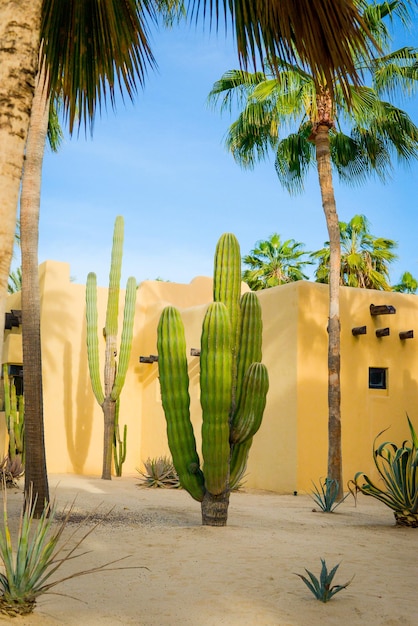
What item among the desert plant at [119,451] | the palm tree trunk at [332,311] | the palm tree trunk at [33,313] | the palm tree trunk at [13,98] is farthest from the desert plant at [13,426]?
the palm tree trunk at [13,98]

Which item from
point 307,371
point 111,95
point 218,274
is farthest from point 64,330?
point 111,95

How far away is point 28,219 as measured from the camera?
8523mm

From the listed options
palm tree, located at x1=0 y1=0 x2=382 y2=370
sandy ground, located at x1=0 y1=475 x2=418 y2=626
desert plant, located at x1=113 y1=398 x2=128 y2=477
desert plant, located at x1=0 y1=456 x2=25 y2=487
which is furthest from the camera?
desert plant, located at x1=113 y1=398 x2=128 y2=477

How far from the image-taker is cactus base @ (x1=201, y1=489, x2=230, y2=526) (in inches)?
315

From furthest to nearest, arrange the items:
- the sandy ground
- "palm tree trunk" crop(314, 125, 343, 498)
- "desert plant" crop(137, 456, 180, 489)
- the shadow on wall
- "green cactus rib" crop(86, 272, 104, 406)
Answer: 1. the shadow on wall
2. "green cactus rib" crop(86, 272, 104, 406)
3. "desert plant" crop(137, 456, 180, 489)
4. "palm tree trunk" crop(314, 125, 343, 498)
5. the sandy ground

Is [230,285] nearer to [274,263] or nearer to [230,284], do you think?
[230,284]

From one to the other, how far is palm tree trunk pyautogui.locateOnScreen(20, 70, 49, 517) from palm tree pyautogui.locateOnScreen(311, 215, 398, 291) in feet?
57.9

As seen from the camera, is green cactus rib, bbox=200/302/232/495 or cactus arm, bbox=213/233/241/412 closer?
green cactus rib, bbox=200/302/232/495

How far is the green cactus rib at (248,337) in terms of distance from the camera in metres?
8.27

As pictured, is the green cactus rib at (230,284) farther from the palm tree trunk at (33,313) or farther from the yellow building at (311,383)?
the yellow building at (311,383)

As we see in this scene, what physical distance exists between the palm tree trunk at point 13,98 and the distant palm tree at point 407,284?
25.0 metres

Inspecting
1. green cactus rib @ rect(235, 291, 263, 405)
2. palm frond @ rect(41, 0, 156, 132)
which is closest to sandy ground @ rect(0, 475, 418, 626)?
green cactus rib @ rect(235, 291, 263, 405)

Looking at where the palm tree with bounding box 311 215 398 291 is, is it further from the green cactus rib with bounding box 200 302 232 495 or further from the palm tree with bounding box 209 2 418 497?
the green cactus rib with bounding box 200 302 232 495

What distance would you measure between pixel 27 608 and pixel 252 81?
10968 millimetres
